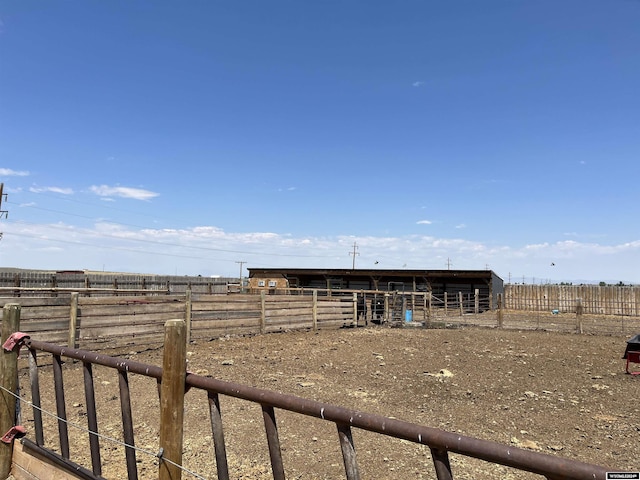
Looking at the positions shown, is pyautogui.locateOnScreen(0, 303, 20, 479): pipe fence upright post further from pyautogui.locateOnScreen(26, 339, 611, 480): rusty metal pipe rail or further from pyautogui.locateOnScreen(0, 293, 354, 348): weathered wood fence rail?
pyautogui.locateOnScreen(0, 293, 354, 348): weathered wood fence rail

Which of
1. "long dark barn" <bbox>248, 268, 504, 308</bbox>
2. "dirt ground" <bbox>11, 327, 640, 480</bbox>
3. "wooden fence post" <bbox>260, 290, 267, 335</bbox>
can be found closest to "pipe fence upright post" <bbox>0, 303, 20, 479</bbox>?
"dirt ground" <bbox>11, 327, 640, 480</bbox>

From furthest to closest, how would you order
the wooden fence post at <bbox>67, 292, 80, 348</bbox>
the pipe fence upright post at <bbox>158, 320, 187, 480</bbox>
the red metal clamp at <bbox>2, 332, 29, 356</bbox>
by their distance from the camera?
the wooden fence post at <bbox>67, 292, 80, 348</bbox> < the red metal clamp at <bbox>2, 332, 29, 356</bbox> < the pipe fence upright post at <bbox>158, 320, 187, 480</bbox>

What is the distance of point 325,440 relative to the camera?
5.33 metres

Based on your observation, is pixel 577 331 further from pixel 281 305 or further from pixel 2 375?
pixel 2 375

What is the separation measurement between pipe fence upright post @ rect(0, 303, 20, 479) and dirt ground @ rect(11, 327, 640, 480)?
880 millimetres

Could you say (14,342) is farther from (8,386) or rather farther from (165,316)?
(165,316)

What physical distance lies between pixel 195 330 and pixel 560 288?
98.9ft

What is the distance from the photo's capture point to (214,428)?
2395mm

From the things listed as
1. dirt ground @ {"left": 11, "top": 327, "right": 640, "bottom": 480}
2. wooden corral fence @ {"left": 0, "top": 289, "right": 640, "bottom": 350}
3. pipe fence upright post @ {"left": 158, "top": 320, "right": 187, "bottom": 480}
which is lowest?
dirt ground @ {"left": 11, "top": 327, "right": 640, "bottom": 480}

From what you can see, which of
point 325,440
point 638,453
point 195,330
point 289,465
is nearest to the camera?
point 289,465

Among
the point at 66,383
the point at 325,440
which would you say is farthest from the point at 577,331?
the point at 66,383

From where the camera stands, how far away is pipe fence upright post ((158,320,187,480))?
2.48 m

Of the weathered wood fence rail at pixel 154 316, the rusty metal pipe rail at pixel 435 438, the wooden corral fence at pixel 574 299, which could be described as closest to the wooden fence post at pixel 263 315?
the weathered wood fence rail at pixel 154 316

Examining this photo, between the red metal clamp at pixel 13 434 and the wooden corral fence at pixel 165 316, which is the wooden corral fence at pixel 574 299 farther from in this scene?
the red metal clamp at pixel 13 434
